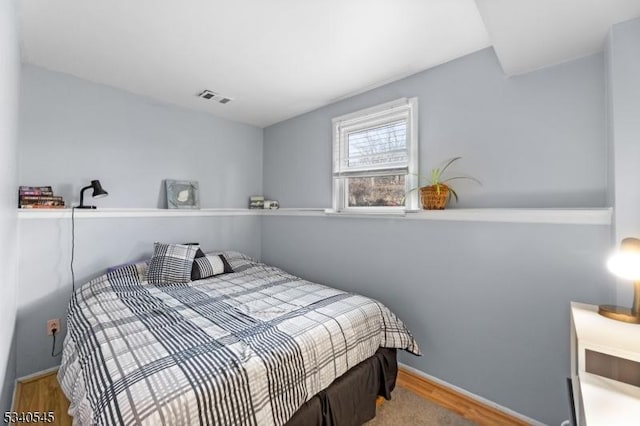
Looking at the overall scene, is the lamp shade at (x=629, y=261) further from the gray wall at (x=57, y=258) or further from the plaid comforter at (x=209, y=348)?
the gray wall at (x=57, y=258)

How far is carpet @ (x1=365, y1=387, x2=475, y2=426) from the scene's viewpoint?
5.61ft

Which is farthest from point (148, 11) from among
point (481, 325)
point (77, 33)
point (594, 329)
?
point (481, 325)

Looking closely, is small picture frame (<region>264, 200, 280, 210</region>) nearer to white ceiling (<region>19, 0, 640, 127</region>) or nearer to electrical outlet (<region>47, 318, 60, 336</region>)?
white ceiling (<region>19, 0, 640, 127</region>)

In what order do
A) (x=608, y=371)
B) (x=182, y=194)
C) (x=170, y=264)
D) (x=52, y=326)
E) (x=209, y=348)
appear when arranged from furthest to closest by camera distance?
(x=182, y=194) → (x=170, y=264) → (x=52, y=326) → (x=209, y=348) → (x=608, y=371)

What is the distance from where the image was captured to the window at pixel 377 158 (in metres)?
2.27

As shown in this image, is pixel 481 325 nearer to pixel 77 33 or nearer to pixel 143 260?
pixel 143 260

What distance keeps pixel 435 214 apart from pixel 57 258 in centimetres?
298

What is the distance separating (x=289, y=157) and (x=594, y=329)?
287 cm

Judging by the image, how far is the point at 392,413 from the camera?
1.79m

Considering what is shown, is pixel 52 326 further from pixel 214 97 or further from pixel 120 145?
pixel 214 97

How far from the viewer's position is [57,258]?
2244mm

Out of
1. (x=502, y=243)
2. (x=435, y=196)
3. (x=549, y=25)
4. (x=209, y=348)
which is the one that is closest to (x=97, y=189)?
(x=209, y=348)

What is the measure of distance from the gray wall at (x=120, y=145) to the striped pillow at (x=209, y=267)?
0.75 metres

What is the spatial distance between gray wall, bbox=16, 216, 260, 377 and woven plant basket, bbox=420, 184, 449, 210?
8.06 feet
